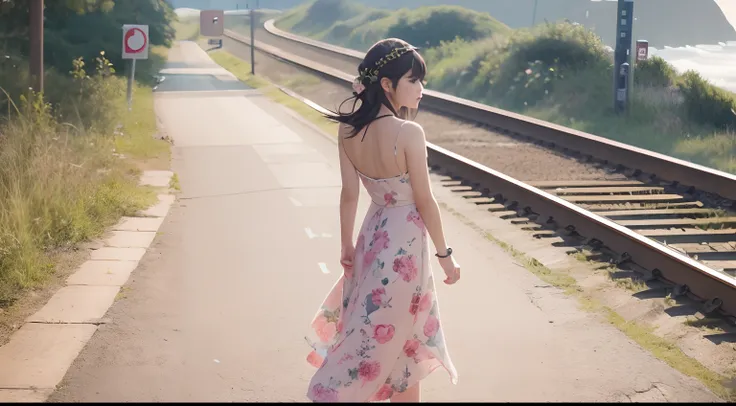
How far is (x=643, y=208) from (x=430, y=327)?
23.3 feet

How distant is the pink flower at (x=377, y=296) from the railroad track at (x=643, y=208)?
3312mm

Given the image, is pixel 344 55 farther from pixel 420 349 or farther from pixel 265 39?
pixel 420 349

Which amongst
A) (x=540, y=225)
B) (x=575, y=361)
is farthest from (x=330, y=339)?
(x=540, y=225)

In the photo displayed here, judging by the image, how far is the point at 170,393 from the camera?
5.31m

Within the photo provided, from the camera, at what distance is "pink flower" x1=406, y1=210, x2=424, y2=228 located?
14.5 feet

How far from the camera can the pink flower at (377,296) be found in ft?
14.4

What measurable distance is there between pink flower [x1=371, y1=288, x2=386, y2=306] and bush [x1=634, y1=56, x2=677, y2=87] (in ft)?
65.1

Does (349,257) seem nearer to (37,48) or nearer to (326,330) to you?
(326,330)

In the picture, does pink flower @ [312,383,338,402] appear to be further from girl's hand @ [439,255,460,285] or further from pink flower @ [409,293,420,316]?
girl's hand @ [439,255,460,285]

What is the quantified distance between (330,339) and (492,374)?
126 centimetres

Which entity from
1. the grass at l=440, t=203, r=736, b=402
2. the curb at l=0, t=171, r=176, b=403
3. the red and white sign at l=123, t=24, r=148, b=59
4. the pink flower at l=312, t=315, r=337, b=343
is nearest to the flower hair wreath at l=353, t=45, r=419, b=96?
the pink flower at l=312, t=315, r=337, b=343

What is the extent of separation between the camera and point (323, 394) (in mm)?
4375

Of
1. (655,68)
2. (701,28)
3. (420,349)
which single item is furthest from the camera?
(701,28)

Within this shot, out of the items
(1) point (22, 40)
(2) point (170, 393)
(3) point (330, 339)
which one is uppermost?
(1) point (22, 40)
